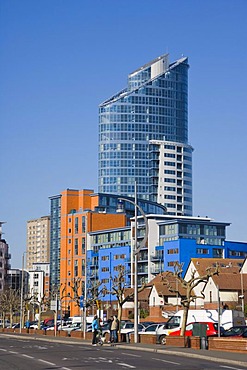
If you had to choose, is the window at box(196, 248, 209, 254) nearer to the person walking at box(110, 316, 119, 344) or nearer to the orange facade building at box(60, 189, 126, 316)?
the orange facade building at box(60, 189, 126, 316)

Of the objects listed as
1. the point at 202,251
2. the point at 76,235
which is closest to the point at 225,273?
the point at 202,251

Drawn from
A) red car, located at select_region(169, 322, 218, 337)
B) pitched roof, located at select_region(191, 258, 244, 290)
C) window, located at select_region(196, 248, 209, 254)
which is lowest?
red car, located at select_region(169, 322, 218, 337)

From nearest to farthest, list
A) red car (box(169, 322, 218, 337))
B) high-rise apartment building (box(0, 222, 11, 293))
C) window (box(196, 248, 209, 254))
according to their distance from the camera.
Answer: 1. red car (box(169, 322, 218, 337))
2. window (box(196, 248, 209, 254))
3. high-rise apartment building (box(0, 222, 11, 293))

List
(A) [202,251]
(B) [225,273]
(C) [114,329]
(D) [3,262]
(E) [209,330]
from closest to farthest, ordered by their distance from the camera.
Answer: (C) [114,329] < (E) [209,330] < (B) [225,273] < (A) [202,251] < (D) [3,262]

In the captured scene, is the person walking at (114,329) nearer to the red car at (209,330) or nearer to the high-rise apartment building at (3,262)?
the red car at (209,330)

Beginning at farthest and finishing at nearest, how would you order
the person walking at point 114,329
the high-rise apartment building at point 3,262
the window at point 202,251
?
the high-rise apartment building at point 3,262
the window at point 202,251
the person walking at point 114,329

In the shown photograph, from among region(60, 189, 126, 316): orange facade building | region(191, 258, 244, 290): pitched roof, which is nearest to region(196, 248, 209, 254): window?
region(191, 258, 244, 290): pitched roof

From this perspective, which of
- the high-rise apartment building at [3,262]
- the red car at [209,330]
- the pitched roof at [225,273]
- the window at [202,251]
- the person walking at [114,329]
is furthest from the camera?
the high-rise apartment building at [3,262]

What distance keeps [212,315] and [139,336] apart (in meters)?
14.5

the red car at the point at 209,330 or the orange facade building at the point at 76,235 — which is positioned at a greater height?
the orange facade building at the point at 76,235

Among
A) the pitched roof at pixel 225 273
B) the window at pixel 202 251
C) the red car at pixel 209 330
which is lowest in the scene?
the red car at pixel 209 330

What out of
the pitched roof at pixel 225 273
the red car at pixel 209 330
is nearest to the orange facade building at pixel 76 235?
the pitched roof at pixel 225 273

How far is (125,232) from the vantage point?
162625 mm

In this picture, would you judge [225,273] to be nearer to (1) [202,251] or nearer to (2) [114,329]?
(1) [202,251]
